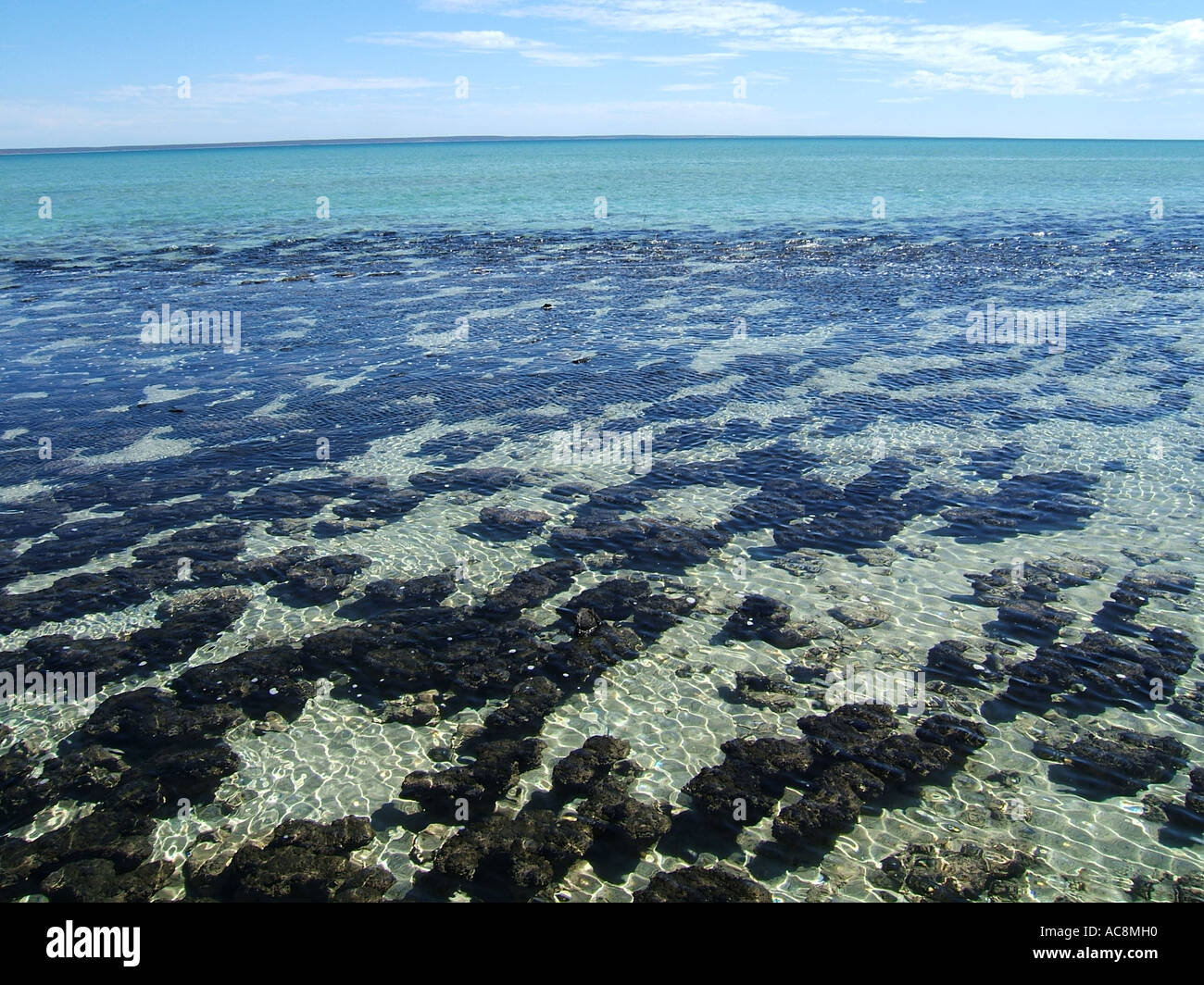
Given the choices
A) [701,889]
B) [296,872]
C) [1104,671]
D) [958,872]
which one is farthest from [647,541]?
[296,872]

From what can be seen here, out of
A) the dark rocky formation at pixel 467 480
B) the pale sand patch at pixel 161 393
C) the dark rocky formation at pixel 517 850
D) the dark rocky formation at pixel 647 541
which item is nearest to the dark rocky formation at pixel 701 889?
the dark rocky formation at pixel 517 850

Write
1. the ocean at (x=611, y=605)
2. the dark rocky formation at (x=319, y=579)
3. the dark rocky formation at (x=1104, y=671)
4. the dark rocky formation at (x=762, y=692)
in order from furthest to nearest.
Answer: the dark rocky formation at (x=319, y=579) < the dark rocky formation at (x=762, y=692) < the dark rocky formation at (x=1104, y=671) < the ocean at (x=611, y=605)

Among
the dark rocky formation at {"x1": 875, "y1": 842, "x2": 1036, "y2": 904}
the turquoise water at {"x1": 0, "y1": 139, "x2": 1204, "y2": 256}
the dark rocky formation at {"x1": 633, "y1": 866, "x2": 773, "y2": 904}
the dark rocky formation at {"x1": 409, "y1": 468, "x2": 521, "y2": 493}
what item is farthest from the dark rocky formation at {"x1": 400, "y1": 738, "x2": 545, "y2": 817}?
the turquoise water at {"x1": 0, "y1": 139, "x2": 1204, "y2": 256}

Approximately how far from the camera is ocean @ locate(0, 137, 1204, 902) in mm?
10461

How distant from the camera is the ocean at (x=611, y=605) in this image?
34.3 ft

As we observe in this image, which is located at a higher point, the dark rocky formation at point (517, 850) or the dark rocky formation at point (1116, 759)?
the dark rocky formation at point (1116, 759)

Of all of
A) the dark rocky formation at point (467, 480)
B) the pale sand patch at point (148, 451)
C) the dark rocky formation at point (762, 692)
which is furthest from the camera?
the pale sand patch at point (148, 451)

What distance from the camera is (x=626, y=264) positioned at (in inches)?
2103

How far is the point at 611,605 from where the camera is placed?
51.6 ft

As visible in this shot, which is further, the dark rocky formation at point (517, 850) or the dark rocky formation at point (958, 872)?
the dark rocky formation at point (517, 850)

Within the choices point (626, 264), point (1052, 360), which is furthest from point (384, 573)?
point (626, 264)

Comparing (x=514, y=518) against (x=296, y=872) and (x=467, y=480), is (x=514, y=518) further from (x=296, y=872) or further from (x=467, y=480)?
(x=296, y=872)

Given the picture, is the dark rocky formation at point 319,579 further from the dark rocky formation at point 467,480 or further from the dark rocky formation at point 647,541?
the dark rocky formation at point 647,541
